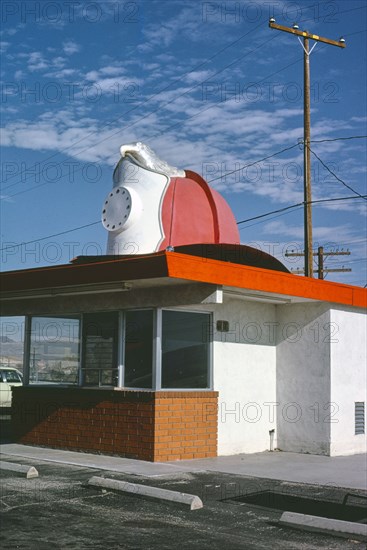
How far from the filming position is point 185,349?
47.8 ft

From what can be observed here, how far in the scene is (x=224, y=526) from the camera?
8.54 m

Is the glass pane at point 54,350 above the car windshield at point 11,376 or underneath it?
above

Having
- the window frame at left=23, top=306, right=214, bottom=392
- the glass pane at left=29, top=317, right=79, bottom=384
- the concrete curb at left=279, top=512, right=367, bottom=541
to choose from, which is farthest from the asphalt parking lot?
the glass pane at left=29, top=317, right=79, bottom=384

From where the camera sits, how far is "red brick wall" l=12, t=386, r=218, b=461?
45.7 ft

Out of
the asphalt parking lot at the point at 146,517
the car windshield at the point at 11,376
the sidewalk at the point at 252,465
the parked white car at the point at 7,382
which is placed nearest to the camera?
the asphalt parking lot at the point at 146,517

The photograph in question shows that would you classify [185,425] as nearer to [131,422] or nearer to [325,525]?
[131,422]

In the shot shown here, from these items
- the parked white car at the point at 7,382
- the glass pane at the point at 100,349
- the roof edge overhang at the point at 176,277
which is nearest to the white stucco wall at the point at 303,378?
the roof edge overhang at the point at 176,277

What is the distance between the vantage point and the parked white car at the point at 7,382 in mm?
26297

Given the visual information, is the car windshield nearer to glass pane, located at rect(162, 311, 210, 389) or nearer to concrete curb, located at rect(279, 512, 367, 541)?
glass pane, located at rect(162, 311, 210, 389)

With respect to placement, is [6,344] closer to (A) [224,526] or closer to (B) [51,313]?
(B) [51,313]

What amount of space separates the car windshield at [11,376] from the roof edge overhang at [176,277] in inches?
449

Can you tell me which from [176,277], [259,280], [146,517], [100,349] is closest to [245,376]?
[259,280]

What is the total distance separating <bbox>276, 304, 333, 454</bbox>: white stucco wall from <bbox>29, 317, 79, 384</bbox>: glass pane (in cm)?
436

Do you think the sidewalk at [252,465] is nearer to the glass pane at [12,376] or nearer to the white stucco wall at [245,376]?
the white stucco wall at [245,376]
